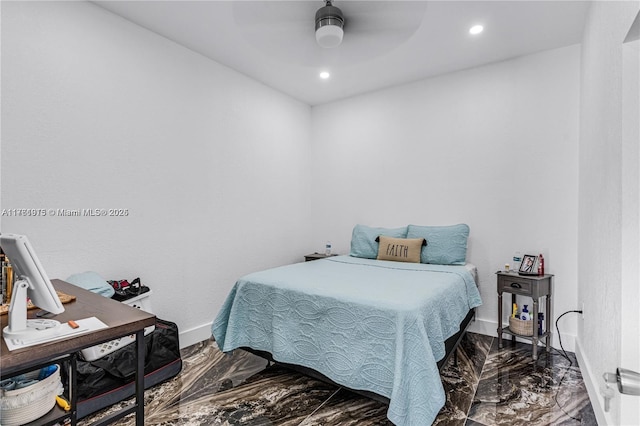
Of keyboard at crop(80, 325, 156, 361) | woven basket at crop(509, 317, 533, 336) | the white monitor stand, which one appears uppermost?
the white monitor stand

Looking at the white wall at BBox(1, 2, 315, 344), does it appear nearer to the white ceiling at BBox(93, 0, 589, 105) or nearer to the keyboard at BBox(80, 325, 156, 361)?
the white ceiling at BBox(93, 0, 589, 105)

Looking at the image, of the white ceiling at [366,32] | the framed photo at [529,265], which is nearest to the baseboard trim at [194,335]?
the white ceiling at [366,32]

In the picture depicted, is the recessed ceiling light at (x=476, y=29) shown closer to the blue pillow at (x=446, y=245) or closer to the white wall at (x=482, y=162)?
the white wall at (x=482, y=162)

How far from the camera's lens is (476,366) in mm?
2631

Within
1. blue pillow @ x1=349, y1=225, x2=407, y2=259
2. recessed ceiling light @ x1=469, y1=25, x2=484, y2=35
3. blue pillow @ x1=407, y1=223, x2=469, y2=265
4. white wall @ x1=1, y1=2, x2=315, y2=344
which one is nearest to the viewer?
white wall @ x1=1, y1=2, x2=315, y2=344

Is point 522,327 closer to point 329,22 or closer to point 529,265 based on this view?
point 529,265

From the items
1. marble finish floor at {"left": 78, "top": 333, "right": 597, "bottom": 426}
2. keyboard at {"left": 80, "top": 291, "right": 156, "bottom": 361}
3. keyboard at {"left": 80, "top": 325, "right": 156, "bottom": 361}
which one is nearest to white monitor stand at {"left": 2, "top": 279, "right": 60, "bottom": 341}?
keyboard at {"left": 80, "top": 291, "right": 156, "bottom": 361}

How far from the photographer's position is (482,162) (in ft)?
11.1

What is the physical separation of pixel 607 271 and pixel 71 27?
11.8 ft

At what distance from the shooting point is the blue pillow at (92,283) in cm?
219

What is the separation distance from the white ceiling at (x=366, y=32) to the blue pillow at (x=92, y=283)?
1.95m

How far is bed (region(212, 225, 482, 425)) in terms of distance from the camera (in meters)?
1.73

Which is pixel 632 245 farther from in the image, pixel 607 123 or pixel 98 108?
pixel 98 108

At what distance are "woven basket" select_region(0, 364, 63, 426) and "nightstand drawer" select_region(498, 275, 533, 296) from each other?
3.10 m
